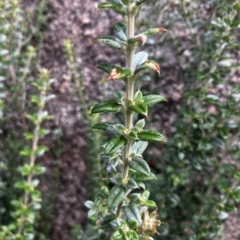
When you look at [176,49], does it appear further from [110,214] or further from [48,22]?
[110,214]

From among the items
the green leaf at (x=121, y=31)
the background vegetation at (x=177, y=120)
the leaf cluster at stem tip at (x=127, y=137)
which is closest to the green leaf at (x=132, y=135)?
the leaf cluster at stem tip at (x=127, y=137)

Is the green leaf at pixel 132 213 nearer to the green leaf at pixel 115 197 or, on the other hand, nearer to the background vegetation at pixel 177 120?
the green leaf at pixel 115 197

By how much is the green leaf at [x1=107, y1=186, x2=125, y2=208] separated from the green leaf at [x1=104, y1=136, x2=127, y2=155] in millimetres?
149

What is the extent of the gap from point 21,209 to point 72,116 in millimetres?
807

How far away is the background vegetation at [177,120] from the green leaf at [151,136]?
2.16 feet

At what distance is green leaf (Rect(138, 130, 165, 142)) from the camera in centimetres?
96

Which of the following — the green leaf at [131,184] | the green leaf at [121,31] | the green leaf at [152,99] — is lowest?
the green leaf at [131,184]

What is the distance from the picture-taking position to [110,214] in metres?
1.16

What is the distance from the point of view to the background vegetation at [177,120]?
1662 millimetres

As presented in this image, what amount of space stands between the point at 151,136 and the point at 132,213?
24 centimetres

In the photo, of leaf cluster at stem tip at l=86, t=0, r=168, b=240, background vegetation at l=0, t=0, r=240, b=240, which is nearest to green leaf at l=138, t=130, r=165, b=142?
leaf cluster at stem tip at l=86, t=0, r=168, b=240

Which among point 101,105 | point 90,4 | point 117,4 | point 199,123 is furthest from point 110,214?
point 90,4

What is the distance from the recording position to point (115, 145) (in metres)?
0.96

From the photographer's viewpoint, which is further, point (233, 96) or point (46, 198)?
point (46, 198)
